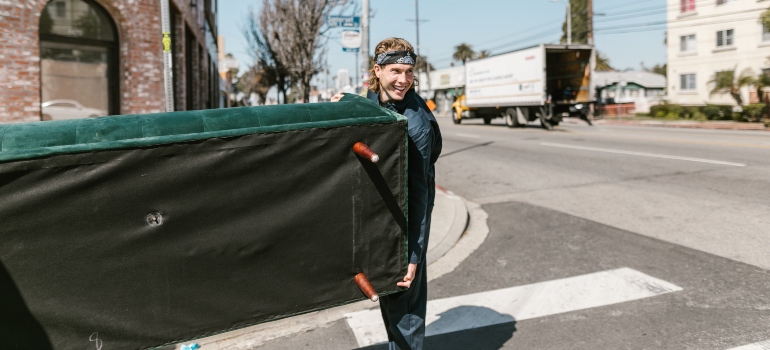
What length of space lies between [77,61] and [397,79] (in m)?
8.44

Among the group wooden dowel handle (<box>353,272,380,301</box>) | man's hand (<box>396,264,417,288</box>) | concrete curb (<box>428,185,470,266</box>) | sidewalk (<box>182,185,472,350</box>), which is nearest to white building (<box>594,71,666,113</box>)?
concrete curb (<box>428,185,470,266</box>)

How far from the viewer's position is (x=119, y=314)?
2.31m

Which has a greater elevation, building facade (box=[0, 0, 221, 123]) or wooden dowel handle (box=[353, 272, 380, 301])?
building facade (box=[0, 0, 221, 123])

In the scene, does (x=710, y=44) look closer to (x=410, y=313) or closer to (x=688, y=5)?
(x=688, y=5)

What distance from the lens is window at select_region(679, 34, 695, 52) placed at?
38.4 m

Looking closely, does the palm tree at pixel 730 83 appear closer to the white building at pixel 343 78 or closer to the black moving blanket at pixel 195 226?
the white building at pixel 343 78

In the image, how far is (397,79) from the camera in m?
2.87

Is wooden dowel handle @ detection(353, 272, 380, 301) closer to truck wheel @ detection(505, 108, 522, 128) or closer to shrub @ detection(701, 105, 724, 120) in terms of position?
truck wheel @ detection(505, 108, 522, 128)

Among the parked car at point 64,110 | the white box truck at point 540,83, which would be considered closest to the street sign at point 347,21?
the parked car at point 64,110

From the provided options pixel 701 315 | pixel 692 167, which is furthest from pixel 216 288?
pixel 692 167

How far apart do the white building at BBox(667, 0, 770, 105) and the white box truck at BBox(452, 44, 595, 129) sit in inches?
477

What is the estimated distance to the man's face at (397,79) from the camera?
287 cm

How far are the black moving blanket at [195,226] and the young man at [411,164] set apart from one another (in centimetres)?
14

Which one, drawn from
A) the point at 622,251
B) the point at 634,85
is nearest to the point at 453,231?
the point at 622,251
